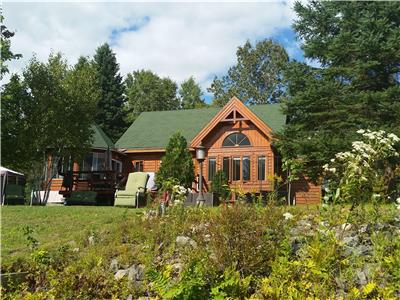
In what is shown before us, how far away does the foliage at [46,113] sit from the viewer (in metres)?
18.4

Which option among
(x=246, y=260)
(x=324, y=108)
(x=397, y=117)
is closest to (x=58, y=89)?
(x=324, y=108)

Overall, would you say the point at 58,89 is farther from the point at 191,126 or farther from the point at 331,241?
the point at 331,241

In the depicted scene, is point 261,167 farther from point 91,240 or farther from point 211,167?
point 91,240

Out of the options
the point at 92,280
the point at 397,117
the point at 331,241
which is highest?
the point at 397,117

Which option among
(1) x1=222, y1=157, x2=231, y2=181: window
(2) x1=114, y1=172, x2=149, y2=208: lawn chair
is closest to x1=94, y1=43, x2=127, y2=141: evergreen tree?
(1) x1=222, y1=157, x2=231, y2=181: window

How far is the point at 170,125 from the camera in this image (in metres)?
25.6

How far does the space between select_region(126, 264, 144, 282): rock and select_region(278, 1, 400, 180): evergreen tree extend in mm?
9333

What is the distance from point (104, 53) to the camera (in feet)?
136

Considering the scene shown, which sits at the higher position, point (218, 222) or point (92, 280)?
point (218, 222)

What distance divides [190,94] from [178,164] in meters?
30.0

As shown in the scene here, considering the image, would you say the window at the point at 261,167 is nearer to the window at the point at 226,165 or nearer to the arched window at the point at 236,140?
the arched window at the point at 236,140

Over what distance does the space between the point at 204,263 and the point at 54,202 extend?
61.1ft

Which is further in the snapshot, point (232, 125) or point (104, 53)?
point (104, 53)

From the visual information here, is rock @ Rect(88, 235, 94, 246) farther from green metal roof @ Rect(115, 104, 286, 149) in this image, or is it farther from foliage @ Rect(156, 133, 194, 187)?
green metal roof @ Rect(115, 104, 286, 149)
